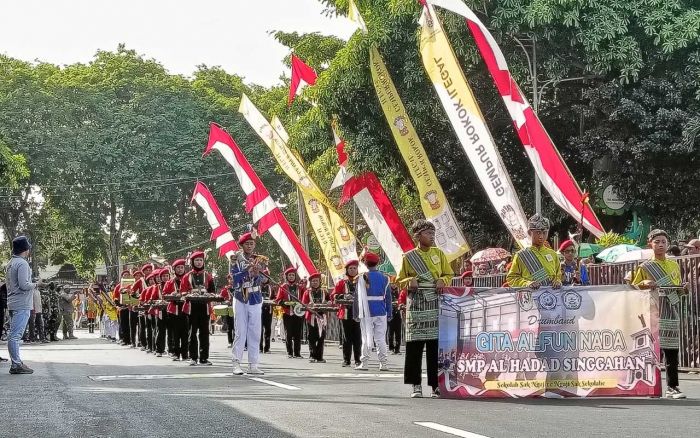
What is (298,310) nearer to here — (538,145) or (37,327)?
(538,145)

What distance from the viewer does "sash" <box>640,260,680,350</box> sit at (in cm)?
1450

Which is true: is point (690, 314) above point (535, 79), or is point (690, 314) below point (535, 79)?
below

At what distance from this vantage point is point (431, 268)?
1447cm

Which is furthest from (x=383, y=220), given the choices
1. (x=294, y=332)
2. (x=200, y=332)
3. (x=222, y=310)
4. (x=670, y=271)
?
(x=670, y=271)

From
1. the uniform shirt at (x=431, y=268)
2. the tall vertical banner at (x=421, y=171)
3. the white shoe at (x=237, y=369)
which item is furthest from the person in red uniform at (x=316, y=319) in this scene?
the uniform shirt at (x=431, y=268)

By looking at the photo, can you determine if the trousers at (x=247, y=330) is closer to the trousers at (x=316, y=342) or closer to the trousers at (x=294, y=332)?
the trousers at (x=316, y=342)

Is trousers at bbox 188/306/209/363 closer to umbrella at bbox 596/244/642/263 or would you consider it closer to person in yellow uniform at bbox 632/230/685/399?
umbrella at bbox 596/244/642/263

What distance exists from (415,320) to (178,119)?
189 feet

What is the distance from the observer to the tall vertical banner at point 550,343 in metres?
14.2

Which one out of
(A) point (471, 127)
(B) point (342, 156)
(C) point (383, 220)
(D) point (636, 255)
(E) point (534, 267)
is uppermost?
(B) point (342, 156)

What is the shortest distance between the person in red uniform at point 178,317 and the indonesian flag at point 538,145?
6476 millimetres

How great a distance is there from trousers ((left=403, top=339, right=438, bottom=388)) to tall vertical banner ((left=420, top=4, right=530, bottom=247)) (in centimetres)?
989

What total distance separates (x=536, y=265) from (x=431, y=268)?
1.09m

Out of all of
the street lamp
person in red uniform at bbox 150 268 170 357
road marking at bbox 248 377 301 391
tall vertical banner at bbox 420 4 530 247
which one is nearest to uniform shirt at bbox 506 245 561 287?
road marking at bbox 248 377 301 391
